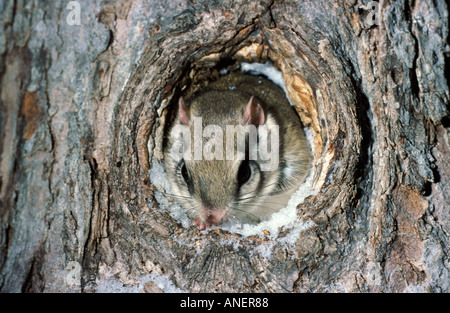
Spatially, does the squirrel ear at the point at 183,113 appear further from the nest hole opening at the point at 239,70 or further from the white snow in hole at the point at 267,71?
the white snow in hole at the point at 267,71

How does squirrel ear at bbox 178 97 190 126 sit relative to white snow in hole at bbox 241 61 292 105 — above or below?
below

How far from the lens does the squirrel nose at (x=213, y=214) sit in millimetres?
2549

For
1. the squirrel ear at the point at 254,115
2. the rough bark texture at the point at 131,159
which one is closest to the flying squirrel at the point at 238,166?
the squirrel ear at the point at 254,115

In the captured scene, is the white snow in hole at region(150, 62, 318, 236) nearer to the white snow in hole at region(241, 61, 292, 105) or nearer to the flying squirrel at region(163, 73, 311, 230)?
the flying squirrel at region(163, 73, 311, 230)

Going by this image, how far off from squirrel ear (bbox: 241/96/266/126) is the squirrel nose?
2.02 feet

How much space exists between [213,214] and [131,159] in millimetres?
616

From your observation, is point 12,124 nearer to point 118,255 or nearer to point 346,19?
point 118,255

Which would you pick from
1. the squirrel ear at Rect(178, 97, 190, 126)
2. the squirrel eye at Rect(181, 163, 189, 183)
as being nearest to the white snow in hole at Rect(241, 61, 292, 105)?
the squirrel ear at Rect(178, 97, 190, 126)

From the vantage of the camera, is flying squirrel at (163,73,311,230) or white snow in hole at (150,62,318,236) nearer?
white snow in hole at (150,62,318,236)

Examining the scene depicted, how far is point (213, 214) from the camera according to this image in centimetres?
255

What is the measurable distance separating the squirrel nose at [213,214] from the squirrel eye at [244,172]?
0.24 meters

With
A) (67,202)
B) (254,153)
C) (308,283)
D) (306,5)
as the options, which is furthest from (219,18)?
(308,283)

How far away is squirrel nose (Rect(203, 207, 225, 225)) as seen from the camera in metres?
2.55

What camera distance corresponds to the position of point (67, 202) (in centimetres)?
210
